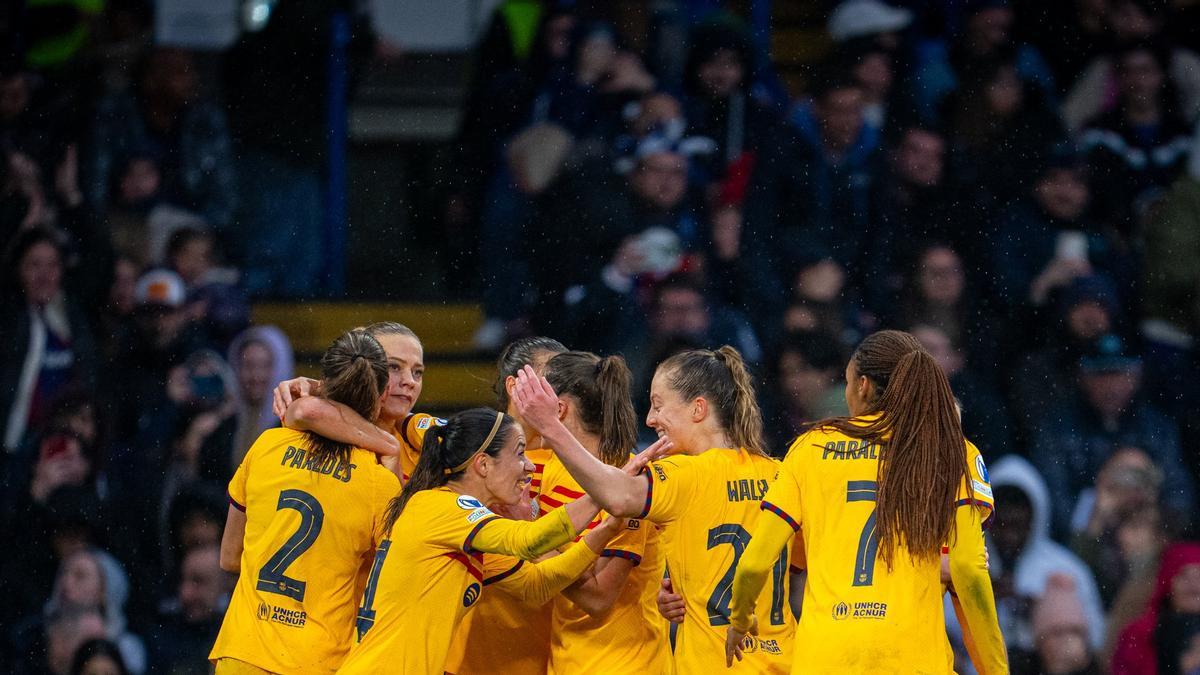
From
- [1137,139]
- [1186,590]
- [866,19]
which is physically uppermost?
[866,19]

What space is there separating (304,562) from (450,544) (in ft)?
1.72

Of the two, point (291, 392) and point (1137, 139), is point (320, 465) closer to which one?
point (291, 392)

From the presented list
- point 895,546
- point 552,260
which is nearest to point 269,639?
point 895,546

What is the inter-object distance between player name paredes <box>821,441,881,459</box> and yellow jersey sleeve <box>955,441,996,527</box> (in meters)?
Answer: 0.25

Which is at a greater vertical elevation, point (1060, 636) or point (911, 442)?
point (911, 442)

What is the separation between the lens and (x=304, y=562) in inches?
188

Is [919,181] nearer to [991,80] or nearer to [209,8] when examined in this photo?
[991,80]

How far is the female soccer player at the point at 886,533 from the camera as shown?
4.29 metres

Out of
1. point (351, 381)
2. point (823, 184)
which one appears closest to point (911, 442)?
point (351, 381)

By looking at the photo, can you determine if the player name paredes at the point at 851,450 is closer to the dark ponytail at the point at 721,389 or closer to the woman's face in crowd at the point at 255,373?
the dark ponytail at the point at 721,389

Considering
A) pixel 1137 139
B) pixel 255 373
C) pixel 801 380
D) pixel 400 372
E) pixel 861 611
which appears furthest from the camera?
pixel 1137 139

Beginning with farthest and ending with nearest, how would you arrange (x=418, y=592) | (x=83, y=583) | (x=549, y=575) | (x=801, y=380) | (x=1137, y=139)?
(x=1137, y=139)
(x=801, y=380)
(x=83, y=583)
(x=549, y=575)
(x=418, y=592)

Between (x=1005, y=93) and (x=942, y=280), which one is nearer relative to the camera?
(x=942, y=280)

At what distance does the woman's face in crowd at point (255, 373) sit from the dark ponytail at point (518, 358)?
364cm
